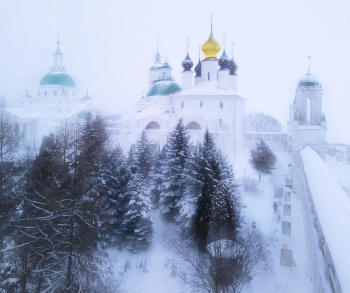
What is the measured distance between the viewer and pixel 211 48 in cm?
1923

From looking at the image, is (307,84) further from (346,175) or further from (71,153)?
(71,153)

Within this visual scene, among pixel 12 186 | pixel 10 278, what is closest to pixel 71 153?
pixel 12 186

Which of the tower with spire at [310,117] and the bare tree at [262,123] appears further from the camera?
the bare tree at [262,123]

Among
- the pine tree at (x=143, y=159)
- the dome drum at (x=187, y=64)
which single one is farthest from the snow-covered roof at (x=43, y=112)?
the dome drum at (x=187, y=64)

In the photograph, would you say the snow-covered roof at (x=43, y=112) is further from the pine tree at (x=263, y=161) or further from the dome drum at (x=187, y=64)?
the pine tree at (x=263, y=161)

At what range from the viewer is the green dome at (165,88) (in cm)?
2190

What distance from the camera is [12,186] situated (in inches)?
233

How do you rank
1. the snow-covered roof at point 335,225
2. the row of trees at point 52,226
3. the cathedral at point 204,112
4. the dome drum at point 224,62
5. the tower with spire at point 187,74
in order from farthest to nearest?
1. the tower with spire at point 187,74
2. the dome drum at point 224,62
3. the cathedral at point 204,112
4. the row of trees at point 52,226
5. the snow-covered roof at point 335,225

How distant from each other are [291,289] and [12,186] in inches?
220

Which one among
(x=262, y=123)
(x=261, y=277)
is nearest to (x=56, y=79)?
(x=262, y=123)

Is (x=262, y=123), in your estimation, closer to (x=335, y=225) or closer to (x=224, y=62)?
(x=224, y=62)

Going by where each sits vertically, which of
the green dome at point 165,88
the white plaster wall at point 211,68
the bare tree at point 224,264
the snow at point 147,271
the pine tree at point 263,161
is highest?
the white plaster wall at point 211,68

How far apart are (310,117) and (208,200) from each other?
9297 mm

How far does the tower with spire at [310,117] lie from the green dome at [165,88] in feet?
29.9
